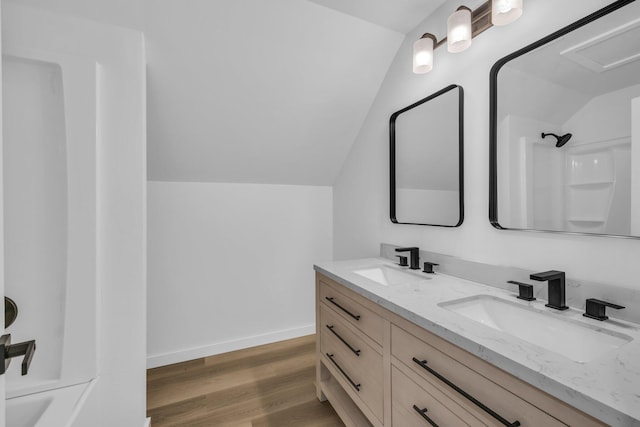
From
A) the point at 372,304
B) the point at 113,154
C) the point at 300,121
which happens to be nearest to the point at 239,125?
the point at 300,121

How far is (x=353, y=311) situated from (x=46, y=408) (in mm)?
1307

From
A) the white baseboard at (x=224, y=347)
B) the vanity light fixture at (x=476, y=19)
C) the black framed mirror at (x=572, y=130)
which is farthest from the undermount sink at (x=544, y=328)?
the white baseboard at (x=224, y=347)

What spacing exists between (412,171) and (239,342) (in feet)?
6.14

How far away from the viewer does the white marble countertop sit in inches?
21.5

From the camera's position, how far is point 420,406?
0.96 m

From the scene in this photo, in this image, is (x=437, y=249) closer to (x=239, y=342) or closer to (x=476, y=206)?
(x=476, y=206)

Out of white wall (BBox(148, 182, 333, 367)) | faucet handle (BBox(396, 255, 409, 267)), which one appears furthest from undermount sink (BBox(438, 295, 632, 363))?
white wall (BBox(148, 182, 333, 367))

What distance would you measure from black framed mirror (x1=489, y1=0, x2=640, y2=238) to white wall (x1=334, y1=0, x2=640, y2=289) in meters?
0.05

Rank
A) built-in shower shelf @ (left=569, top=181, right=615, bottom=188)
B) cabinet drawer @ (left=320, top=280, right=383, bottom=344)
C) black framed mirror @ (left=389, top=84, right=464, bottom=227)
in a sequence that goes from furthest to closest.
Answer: black framed mirror @ (left=389, top=84, right=464, bottom=227) < cabinet drawer @ (left=320, top=280, right=383, bottom=344) < built-in shower shelf @ (left=569, top=181, right=615, bottom=188)

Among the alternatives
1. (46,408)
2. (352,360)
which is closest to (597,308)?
(352,360)

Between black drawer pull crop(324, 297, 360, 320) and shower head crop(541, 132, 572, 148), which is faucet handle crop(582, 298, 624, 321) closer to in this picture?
shower head crop(541, 132, 572, 148)

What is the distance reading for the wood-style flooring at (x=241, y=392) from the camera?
160 centimetres

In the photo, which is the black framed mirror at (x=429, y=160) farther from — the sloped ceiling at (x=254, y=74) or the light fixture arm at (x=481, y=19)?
the sloped ceiling at (x=254, y=74)

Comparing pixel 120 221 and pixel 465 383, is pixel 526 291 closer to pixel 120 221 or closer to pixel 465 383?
pixel 465 383
